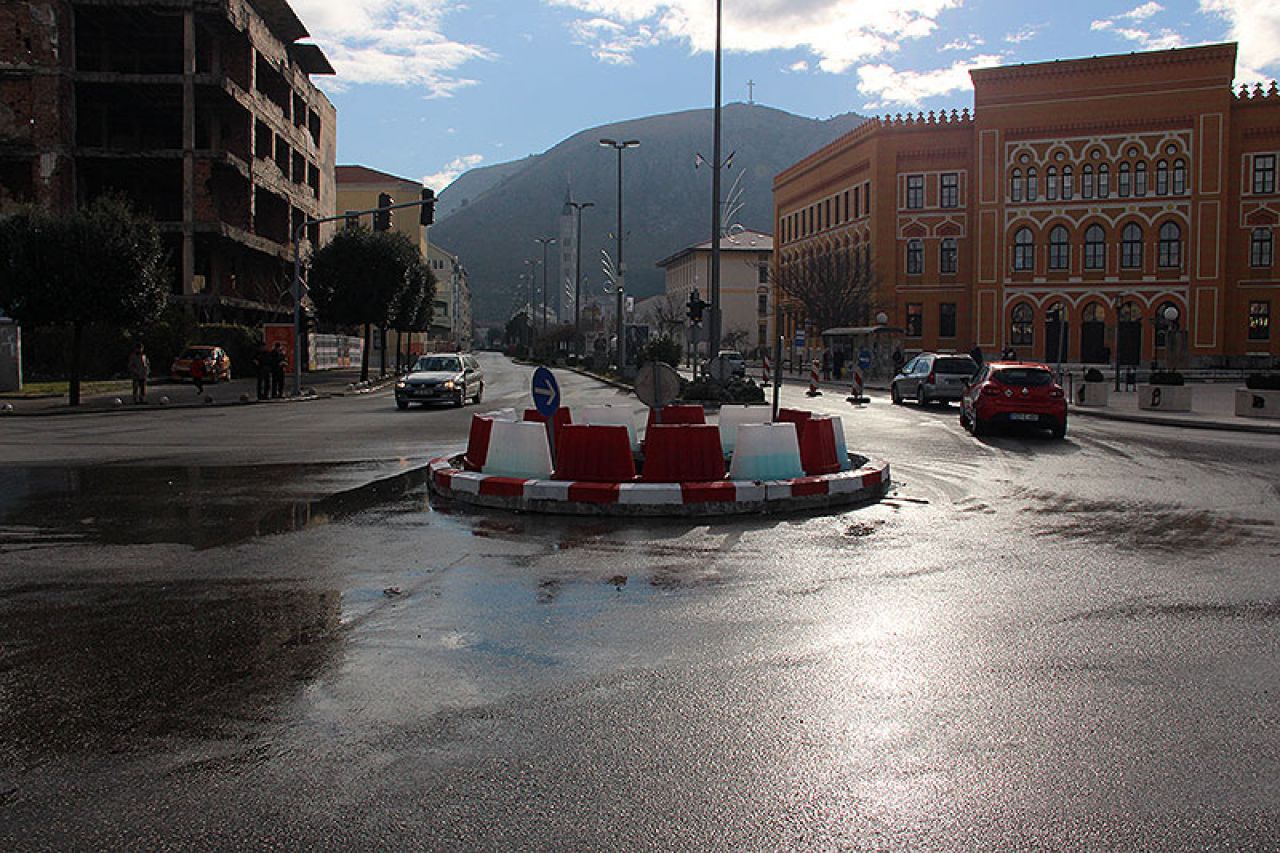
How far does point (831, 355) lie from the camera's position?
5750cm

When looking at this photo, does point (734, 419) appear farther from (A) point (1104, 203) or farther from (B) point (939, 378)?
(A) point (1104, 203)

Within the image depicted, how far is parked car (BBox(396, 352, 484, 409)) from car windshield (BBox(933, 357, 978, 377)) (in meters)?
13.3

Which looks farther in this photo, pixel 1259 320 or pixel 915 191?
pixel 915 191

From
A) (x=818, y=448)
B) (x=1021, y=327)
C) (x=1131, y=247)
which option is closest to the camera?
(x=818, y=448)

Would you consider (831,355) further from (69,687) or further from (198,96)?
(69,687)

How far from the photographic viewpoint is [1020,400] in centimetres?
2017

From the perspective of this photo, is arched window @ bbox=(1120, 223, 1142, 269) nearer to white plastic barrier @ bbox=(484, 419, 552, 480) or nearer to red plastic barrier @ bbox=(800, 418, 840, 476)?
red plastic barrier @ bbox=(800, 418, 840, 476)

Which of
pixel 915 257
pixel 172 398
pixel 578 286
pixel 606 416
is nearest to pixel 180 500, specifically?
pixel 606 416

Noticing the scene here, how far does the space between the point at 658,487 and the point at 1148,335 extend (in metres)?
59.4

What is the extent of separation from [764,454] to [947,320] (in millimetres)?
58005

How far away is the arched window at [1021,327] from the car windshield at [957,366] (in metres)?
35.0

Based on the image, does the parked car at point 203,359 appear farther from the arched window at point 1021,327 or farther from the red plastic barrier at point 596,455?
the arched window at point 1021,327

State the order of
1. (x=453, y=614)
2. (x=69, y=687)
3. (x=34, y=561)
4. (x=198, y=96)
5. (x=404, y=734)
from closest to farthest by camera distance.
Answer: (x=404, y=734) → (x=69, y=687) → (x=453, y=614) → (x=34, y=561) → (x=198, y=96)

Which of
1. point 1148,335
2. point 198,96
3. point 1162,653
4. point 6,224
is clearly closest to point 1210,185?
point 1148,335
